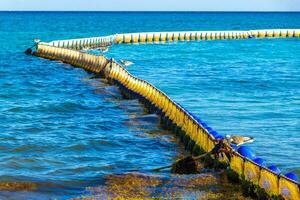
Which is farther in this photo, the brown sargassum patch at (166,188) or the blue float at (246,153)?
the blue float at (246,153)

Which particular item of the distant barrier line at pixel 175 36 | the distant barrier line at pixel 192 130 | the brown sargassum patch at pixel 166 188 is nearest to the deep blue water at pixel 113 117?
the distant barrier line at pixel 192 130

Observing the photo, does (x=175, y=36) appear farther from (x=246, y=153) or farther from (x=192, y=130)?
(x=246, y=153)

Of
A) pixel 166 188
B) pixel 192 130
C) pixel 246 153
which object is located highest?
pixel 192 130

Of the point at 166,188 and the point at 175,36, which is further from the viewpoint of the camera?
the point at 175,36

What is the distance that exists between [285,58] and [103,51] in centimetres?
2289

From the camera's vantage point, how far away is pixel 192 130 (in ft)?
82.6

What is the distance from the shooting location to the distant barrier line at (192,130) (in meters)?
17.2

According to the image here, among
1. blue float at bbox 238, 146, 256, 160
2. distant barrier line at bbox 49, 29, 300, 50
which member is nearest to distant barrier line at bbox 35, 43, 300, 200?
blue float at bbox 238, 146, 256, 160

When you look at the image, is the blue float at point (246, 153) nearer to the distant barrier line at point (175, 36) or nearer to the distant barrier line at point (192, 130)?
the distant barrier line at point (192, 130)

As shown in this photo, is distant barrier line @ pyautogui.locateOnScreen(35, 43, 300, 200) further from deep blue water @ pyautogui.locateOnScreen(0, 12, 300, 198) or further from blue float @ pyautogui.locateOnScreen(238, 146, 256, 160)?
deep blue water @ pyautogui.locateOnScreen(0, 12, 300, 198)

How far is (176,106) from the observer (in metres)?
28.6

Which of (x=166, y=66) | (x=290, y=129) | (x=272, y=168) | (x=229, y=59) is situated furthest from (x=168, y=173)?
(x=229, y=59)

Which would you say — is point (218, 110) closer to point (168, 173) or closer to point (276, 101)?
point (276, 101)

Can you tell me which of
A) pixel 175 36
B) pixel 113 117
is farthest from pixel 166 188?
pixel 175 36
